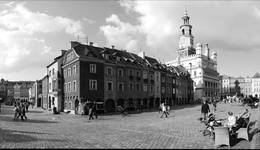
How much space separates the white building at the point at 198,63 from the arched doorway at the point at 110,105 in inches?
2530

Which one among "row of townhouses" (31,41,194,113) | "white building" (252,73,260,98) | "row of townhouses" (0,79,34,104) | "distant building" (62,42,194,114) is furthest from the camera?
"white building" (252,73,260,98)

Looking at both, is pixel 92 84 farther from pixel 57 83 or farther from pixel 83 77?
pixel 57 83

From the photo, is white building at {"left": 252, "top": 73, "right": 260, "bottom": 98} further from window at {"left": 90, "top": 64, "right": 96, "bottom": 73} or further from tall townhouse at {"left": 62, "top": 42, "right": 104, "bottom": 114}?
window at {"left": 90, "top": 64, "right": 96, "bottom": 73}

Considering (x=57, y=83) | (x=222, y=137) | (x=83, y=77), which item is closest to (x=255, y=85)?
(x=57, y=83)

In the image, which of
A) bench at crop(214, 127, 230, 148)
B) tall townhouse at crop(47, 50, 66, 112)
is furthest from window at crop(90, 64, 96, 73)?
bench at crop(214, 127, 230, 148)

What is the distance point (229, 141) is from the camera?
11.8 meters

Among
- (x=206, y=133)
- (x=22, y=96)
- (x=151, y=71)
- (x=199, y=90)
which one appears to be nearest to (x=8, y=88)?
(x=22, y=96)

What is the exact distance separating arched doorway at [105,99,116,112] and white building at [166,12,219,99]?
Result: 64.3 metres

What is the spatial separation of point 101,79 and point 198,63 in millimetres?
68152

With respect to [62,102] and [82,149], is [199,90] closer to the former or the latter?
[62,102]

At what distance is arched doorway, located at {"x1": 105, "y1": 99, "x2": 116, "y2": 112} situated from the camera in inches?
1809

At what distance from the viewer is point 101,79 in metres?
44.6

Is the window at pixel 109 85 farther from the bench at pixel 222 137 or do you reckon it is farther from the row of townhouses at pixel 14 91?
the row of townhouses at pixel 14 91

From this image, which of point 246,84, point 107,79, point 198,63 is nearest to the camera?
point 107,79
